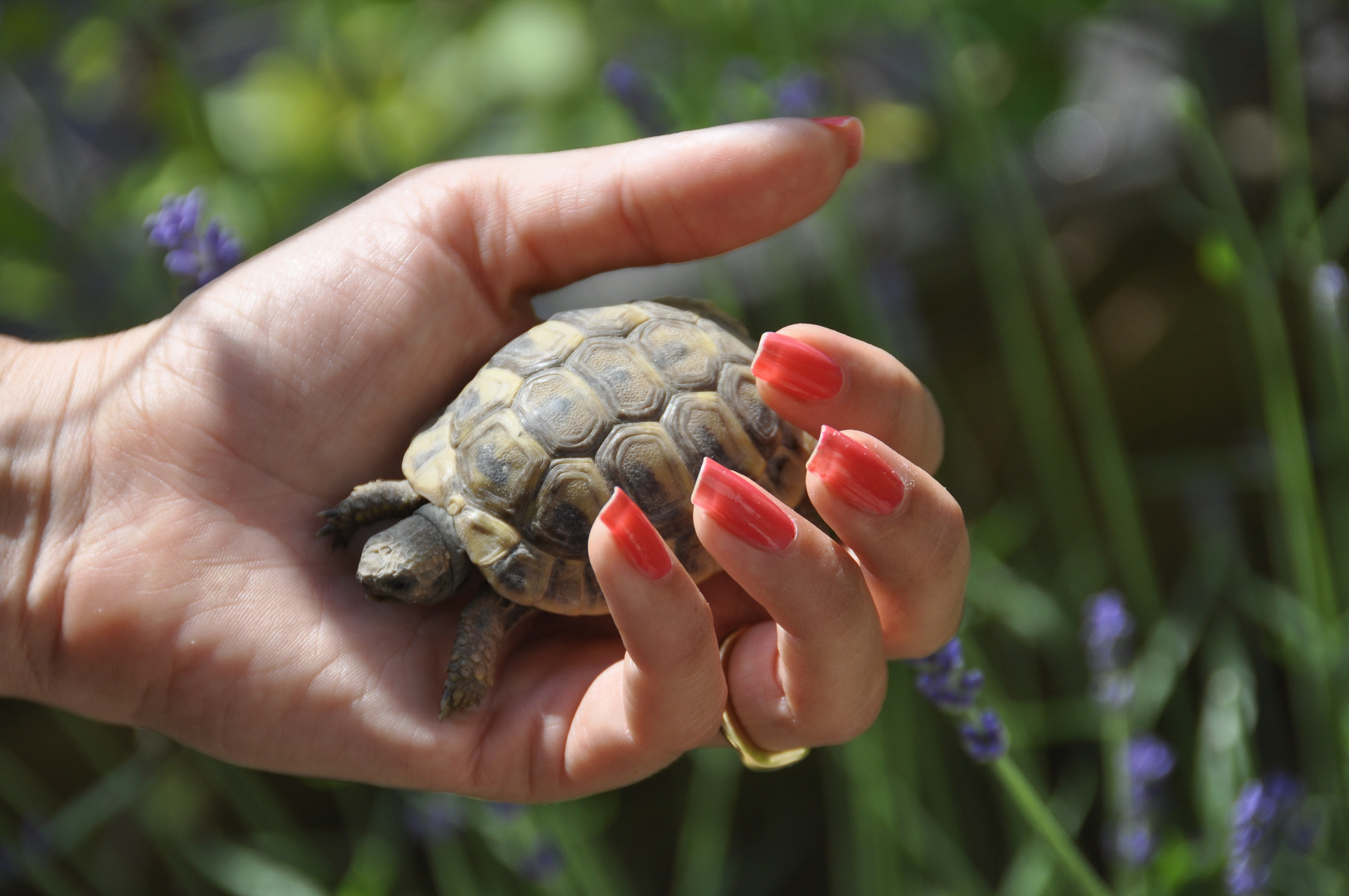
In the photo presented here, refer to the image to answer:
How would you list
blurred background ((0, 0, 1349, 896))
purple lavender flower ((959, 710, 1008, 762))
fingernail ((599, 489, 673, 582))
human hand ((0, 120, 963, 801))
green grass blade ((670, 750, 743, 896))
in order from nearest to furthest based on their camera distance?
fingernail ((599, 489, 673, 582))
purple lavender flower ((959, 710, 1008, 762))
human hand ((0, 120, 963, 801))
blurred background ((0, 0, 1349, 896))
green grass blade ((670, 750, 743, 896))

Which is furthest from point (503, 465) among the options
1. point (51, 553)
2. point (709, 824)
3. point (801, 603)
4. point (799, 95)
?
point (709, 824)

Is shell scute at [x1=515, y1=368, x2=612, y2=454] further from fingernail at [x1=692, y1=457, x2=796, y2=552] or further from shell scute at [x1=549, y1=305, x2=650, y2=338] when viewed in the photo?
fingernail at [x1=692, y1=457, x2=796, y2=552]

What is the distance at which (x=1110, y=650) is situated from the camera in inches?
70.9

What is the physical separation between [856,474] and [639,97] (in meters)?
1.14

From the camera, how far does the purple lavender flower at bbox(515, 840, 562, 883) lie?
1864 millimetres

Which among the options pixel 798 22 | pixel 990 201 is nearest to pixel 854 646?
pixel 990 201

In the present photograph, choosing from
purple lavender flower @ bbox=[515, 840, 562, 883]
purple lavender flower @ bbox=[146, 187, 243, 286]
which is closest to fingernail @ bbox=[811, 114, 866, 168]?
purple lavender flower @ bbox=[146, 187, 243, 286]

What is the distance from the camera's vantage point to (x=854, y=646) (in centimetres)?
146

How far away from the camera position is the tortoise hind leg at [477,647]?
163cm

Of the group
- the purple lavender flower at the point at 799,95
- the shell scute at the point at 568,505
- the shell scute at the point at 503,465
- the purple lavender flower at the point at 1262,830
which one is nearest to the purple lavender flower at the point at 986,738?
the purple lavender flower at the point at 1262,830

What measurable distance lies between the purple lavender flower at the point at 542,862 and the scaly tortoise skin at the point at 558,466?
42 cm

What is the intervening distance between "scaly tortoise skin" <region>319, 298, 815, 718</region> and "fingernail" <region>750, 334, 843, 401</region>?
0.58 ft

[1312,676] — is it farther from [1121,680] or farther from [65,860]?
[65,860]

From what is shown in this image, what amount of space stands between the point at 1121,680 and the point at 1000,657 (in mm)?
1246
